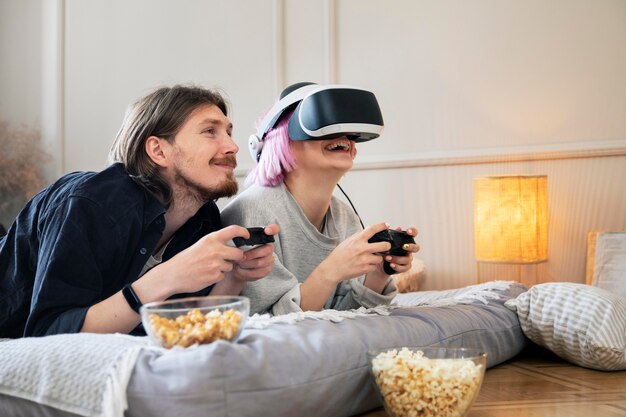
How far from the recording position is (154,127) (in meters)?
1.78

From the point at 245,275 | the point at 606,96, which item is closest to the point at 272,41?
the point at 606,96

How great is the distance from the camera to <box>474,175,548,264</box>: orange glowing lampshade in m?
2.77

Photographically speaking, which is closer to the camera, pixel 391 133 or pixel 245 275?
pixel 245 275

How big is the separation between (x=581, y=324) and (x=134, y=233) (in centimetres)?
109

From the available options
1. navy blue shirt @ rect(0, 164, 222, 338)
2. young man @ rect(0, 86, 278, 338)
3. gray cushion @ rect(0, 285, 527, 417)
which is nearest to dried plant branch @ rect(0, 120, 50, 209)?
young man @ rect(0, 86, 278, 338)

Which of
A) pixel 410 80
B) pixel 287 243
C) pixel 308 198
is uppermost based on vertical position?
pixel 410 80

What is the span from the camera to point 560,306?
176 cm

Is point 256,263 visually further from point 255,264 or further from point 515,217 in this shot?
point 515,217

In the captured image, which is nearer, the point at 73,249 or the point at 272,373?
the point at 272,373

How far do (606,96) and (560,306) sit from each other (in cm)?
147

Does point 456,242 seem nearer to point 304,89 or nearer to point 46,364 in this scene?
point 304,89

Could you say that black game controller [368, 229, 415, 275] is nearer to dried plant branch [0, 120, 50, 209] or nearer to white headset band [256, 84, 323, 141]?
white headset band [256, 84, 323, 141]

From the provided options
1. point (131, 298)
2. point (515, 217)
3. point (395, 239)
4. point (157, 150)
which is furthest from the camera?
point (515, 217)

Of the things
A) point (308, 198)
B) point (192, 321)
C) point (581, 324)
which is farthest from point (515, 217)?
point (192, 321)
